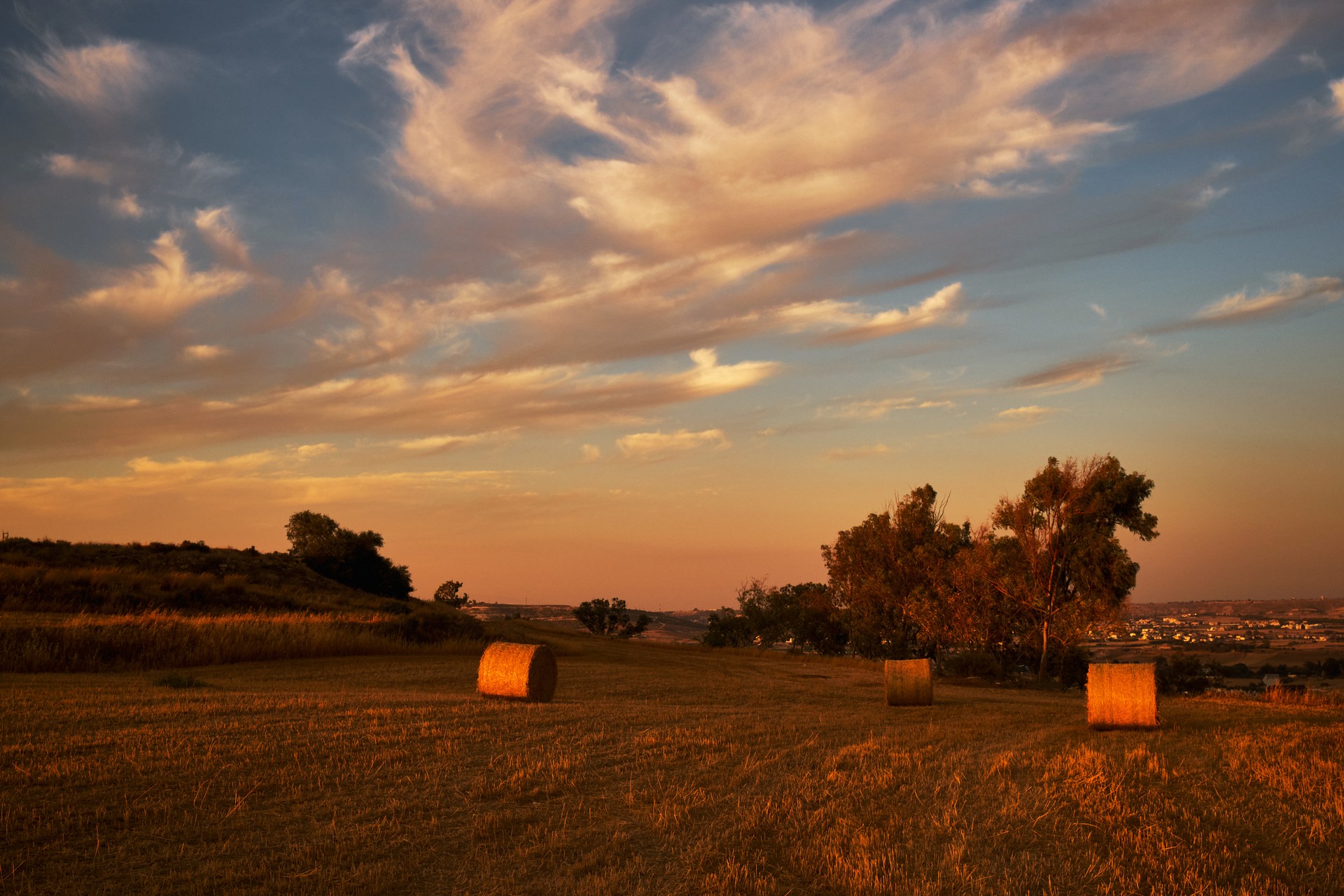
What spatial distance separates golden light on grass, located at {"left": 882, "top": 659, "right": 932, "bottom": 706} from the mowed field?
517 centimetres

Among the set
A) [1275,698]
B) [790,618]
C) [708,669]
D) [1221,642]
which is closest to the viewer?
[1275,698]

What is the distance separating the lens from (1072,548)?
39.2 meters

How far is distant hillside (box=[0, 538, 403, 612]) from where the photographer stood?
108ft

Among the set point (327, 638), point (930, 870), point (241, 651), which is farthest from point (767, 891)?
point (327, 638)

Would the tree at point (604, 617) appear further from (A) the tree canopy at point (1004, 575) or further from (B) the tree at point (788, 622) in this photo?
(A) the tree canopy at point (1004, 575)

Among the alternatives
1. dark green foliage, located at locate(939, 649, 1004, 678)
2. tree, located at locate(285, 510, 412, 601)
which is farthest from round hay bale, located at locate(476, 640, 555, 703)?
tree, located at locate(285, 510, 412, 601)

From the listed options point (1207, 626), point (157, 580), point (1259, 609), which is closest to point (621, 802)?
point (157, 580)

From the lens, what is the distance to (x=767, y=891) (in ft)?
21.4

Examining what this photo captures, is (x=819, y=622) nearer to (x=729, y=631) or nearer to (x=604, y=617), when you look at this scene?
(x=729, y=631)

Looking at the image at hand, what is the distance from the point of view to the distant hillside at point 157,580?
32969mm

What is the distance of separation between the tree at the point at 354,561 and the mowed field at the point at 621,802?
45.7 metres

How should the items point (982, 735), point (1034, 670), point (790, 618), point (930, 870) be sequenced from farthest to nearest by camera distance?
point (790, 618) < point (1034, 670) < point (982, 735) < point (930, 870)

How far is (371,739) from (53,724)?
396 centimetres

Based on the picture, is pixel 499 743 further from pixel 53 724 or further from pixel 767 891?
pixel 767 891
